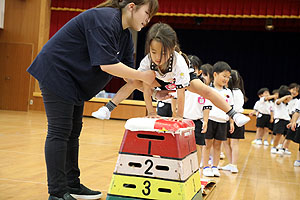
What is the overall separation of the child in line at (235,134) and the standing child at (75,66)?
2.27 meters

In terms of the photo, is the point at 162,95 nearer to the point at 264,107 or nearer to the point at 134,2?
the point at 134,2

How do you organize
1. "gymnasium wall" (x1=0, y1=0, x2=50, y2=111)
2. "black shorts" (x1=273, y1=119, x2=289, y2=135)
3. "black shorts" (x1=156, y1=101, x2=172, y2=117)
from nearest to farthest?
1. "black shorts" (x1=156, y1=101, x2=172, y2=117)
2. "black shorts" (x1=273, y1=119, x2=289, y2=135)
3. "gymnasium wall" (x1=0, y1=0, x2=50, y2=111)

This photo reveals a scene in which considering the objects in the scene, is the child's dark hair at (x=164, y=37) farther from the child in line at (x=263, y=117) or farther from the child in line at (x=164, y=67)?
the child in line at (x=263, y=117)

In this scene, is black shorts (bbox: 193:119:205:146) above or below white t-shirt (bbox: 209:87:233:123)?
below

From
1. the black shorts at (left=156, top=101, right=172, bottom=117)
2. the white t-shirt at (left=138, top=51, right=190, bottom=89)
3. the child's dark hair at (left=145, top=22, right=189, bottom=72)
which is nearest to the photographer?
the child's dark hair at (left=145, top=22, right=189, bottom=72)

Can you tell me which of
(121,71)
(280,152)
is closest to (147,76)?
(121,71)

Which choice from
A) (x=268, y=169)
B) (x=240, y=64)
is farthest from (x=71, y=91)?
(x=240, y=64)

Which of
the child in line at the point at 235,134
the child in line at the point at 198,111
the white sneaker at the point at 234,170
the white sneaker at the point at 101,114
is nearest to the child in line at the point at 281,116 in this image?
the child in line at the point at 235,134

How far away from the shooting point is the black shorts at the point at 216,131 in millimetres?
3574

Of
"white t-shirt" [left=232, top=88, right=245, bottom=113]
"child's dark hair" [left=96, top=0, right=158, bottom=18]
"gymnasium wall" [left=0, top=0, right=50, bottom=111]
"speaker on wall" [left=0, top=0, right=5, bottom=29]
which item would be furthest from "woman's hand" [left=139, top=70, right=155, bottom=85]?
"speaker on wall" [left=0, top=0, right=5, bottom=29]

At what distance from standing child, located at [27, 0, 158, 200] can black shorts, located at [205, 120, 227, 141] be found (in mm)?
1777

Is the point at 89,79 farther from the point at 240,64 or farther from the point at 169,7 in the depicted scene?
the point at 240,64

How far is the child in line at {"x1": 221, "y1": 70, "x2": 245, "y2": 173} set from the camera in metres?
3.90

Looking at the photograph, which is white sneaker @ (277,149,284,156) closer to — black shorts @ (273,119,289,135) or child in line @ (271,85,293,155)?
child in line @ (271,85,293,155)
